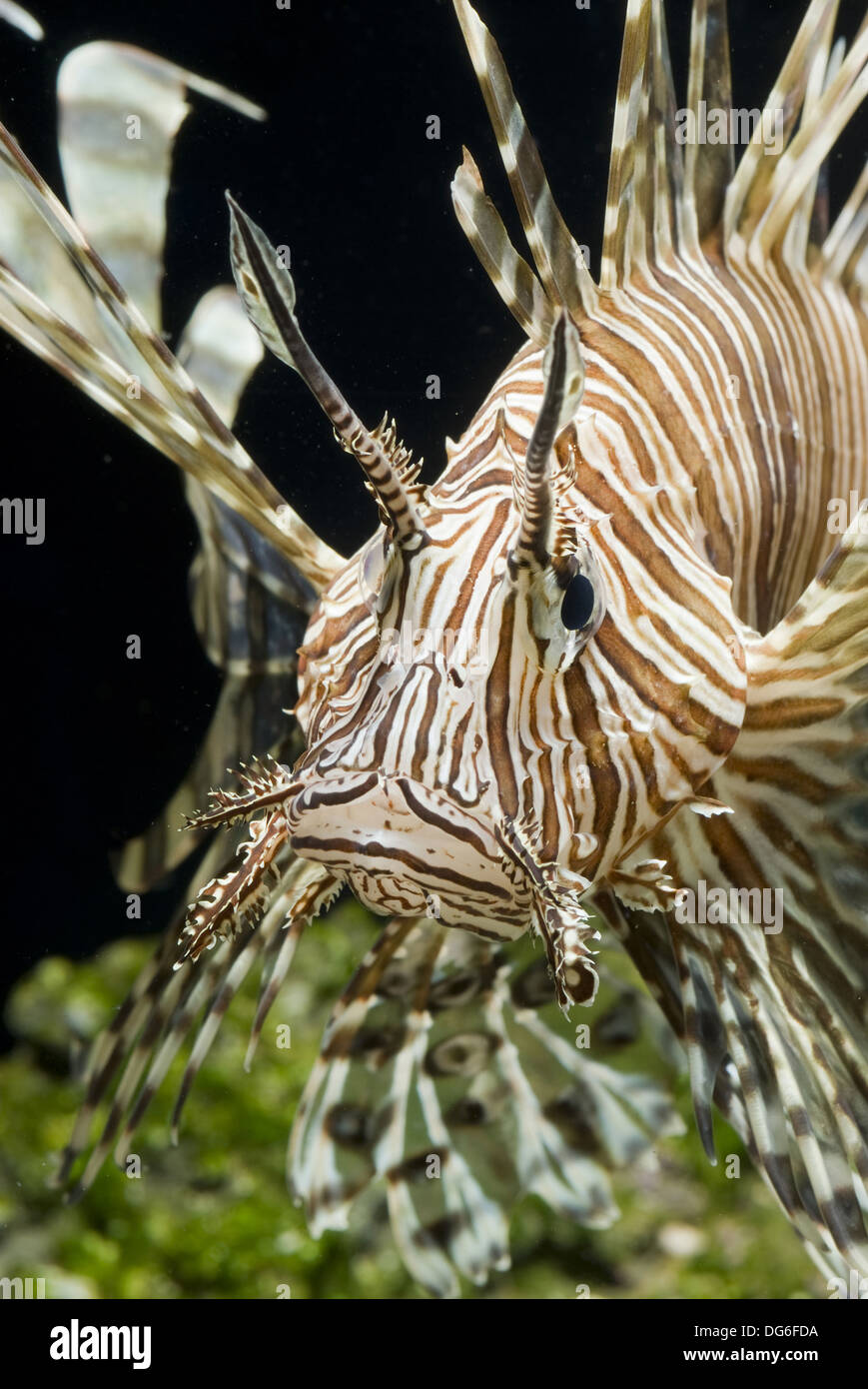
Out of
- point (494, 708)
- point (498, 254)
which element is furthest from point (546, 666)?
point (498, 254)

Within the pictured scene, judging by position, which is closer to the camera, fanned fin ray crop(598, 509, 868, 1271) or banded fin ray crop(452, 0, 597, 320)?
banded fin ray crop(452, 0, 597, 320)

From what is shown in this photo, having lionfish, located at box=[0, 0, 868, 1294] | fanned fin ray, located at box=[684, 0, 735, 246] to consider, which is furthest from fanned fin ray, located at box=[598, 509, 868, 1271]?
fanned fin ray, located at box=[684, 0, 735, 246]

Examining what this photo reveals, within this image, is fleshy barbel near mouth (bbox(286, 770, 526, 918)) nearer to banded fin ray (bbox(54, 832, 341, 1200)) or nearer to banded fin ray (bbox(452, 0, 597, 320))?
banded fin ray (bbox(54, 832, 341, 1200))

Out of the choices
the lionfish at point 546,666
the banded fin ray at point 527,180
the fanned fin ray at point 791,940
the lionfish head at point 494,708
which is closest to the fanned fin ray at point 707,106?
the lionfish at point 546,666

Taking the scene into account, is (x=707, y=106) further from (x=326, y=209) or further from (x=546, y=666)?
(x=546, y=666)

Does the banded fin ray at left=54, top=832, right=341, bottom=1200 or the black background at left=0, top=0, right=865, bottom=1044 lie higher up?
the black background at left=0, top=0, right=865, bottom=1044
